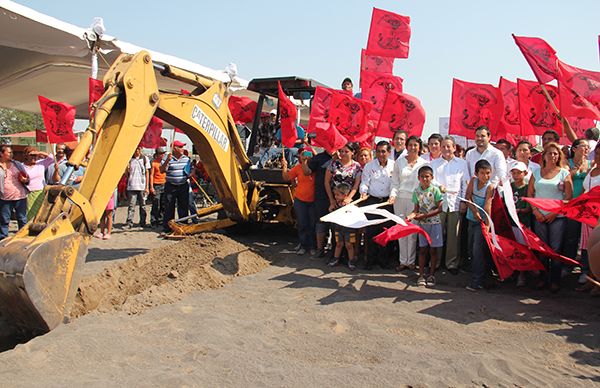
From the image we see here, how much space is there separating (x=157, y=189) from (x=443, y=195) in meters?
7.41

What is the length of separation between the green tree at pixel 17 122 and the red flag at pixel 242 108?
4009 centimetres

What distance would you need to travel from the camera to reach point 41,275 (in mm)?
3729

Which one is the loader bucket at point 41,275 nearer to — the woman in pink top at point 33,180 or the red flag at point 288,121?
the red flag at point 288,121

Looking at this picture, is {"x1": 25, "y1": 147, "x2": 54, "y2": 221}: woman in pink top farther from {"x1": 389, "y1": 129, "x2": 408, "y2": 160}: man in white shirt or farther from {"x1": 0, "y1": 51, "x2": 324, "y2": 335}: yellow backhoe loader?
{"x1": 389, "y1": 129, "x2": 408, "y2": 160}: man in white shirt

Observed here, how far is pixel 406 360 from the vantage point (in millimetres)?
3822

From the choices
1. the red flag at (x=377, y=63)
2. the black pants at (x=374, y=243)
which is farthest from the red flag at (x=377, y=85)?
the black pants at (x=374, y=243)

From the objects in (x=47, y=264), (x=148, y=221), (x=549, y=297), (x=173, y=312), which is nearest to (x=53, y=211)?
(x=47, y=264)

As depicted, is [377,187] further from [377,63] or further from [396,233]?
[377,63]

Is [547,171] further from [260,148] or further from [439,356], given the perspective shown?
[260,148]

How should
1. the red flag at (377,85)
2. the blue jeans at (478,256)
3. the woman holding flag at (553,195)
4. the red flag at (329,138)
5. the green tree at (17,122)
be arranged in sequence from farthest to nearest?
the green tree at (17,122), the red flag at (377,85), the red flag at (329,138), the blue jeans at (478,256), the woman holding flag at (553,195)

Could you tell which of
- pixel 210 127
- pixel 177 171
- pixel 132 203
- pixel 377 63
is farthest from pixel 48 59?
pixel 377 63

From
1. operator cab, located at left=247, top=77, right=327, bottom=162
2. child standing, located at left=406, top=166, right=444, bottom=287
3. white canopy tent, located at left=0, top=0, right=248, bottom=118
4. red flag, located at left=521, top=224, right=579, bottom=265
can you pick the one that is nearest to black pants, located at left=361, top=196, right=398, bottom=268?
child standing, located at left=406, top=166, right=444, bottom=287

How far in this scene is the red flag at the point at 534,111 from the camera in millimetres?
8148

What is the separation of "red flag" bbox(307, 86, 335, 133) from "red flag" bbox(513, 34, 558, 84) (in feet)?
9.90
